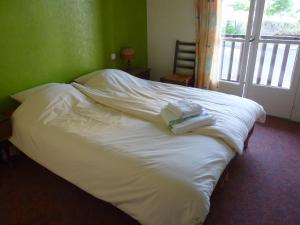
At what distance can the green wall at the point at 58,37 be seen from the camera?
2.35m

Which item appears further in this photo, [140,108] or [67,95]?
[67,95]

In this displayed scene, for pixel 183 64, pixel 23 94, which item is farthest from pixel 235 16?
pixel 23 94

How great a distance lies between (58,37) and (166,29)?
178 centimetres

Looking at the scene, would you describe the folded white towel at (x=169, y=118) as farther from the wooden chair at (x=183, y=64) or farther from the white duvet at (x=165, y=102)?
the wooden chair at (x=183, y=64)

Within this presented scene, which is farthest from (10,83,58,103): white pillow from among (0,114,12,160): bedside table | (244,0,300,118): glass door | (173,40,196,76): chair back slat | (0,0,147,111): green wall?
(244,0,300,118): glass door

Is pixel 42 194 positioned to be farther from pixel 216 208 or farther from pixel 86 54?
pixel 86 54

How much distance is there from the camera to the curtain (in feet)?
10.8

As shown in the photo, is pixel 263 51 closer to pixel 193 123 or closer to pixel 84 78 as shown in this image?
pixel 193 123

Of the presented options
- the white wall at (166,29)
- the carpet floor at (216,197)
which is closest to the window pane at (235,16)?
the white wall at (166,29)

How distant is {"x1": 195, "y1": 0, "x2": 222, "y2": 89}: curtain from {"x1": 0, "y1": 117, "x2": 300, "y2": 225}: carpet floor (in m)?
1.37

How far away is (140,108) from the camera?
7.39 feet

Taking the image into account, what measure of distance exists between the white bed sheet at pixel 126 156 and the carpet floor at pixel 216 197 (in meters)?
0.30

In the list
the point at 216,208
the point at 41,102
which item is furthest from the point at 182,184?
the point at 41,102

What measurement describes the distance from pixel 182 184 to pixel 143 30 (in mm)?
3170
